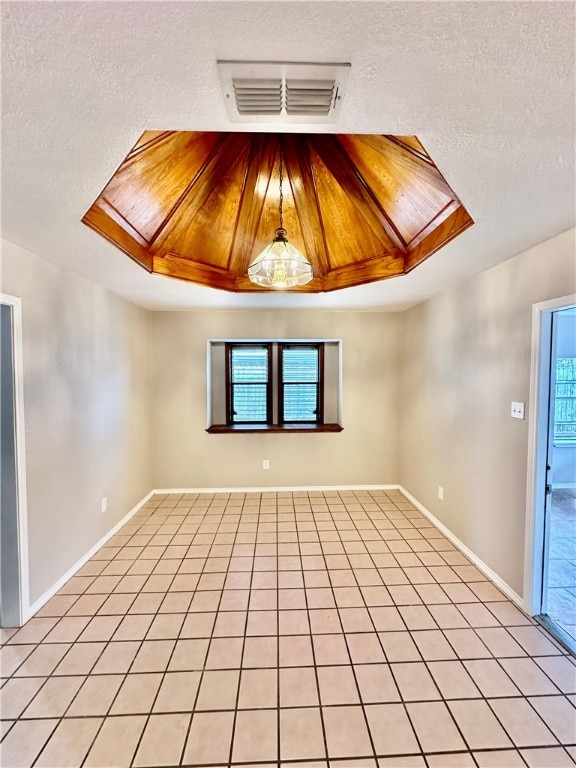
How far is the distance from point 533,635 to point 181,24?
3082 millimetres

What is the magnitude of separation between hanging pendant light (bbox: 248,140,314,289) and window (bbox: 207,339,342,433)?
191 centimetres

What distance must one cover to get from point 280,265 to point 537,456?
2.03 m

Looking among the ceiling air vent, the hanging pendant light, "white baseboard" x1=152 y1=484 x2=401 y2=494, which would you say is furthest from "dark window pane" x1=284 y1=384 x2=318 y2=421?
the ceiling air vent

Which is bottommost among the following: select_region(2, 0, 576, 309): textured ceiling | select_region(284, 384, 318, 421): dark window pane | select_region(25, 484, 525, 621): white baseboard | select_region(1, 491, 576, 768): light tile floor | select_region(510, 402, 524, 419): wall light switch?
select_region(1, 491, 576, 768): light tile floor

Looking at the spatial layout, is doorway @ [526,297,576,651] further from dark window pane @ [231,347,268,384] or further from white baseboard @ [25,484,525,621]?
dark window pane @ [231,347,268,384]

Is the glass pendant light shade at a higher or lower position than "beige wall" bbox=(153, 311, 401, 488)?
higher

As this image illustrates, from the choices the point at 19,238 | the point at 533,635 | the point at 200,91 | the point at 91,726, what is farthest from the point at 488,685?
the point at 19,238

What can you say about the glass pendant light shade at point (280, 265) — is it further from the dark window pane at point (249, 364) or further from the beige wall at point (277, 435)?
the dark window pane at point (249, 364)

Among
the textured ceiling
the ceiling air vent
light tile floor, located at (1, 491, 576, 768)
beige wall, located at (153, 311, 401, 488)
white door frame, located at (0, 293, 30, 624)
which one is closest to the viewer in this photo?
the textured ceiling

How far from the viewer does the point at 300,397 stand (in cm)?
420

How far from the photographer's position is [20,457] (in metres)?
1.95

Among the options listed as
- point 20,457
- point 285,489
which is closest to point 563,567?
point 285,489

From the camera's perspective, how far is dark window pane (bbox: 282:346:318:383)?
4148 mm

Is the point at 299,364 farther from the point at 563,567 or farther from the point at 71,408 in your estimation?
the point at 563,567
